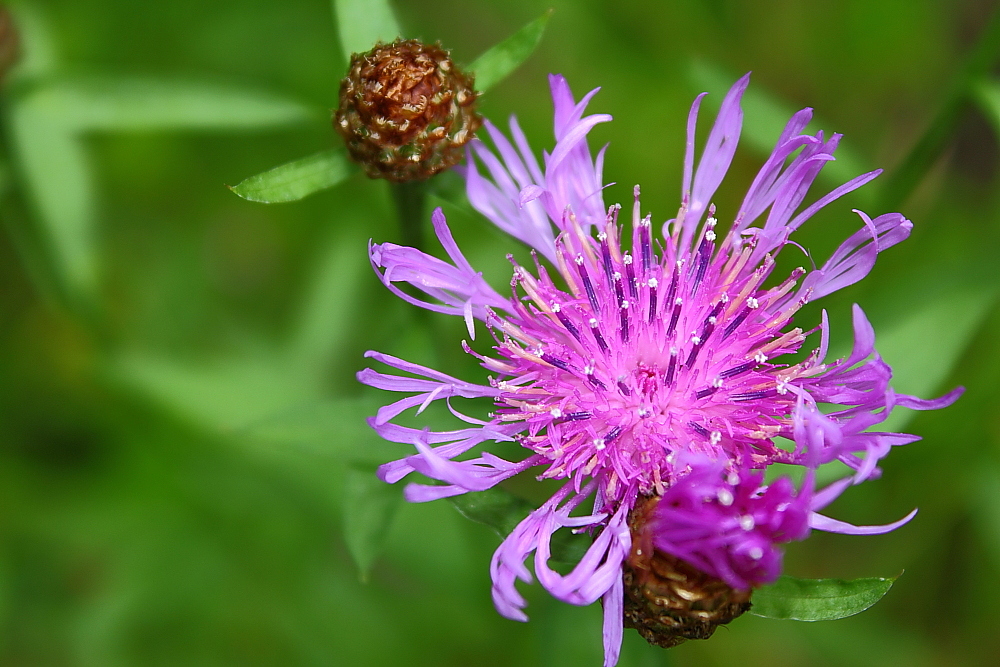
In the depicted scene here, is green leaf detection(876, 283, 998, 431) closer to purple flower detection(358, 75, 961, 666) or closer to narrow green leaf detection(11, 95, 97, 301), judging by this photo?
purple flower detection(358, 75, 961, 666)

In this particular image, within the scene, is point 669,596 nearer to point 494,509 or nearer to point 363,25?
point 494,509

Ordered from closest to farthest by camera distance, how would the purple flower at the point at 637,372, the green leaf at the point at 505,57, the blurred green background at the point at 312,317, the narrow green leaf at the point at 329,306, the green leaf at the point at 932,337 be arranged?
the purple flower at the point at 637,372 → the green leaf at the point at 505,57 → the green leaf at the point at 932,337 → the blurred green background at the point at 312,317 → the narrow green leaf at the point at 329,306

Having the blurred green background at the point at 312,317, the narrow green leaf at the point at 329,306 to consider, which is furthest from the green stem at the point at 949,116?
the narrow green leaf at the point at 329,306

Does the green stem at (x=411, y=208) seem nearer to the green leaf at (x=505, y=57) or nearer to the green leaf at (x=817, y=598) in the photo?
the green leaf at (x=505, y=57)

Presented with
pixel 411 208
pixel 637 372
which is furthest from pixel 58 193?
pixel 637 372

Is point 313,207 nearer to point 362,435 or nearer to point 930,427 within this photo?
point 362,435
